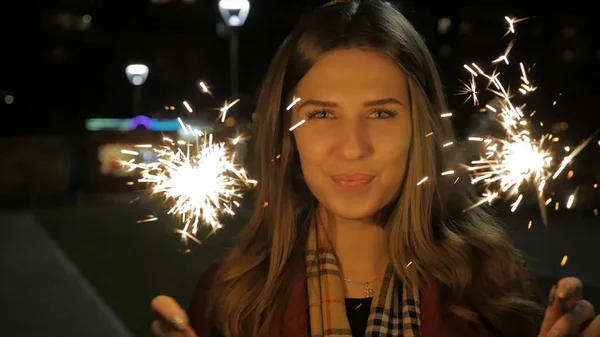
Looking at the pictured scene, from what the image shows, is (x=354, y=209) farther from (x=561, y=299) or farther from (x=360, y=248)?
(x=561, y=299)

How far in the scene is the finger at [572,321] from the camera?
1.75 meters

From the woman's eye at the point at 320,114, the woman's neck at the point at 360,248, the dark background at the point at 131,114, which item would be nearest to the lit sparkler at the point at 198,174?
the dark background at the point at 131,114

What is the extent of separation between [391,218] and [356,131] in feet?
1.21

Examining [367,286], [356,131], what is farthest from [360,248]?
[356,131]

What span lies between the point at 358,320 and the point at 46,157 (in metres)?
19.4

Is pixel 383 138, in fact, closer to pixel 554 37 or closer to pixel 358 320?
pixel 358 320

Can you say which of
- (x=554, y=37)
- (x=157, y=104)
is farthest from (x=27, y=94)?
(x=554, y=37)

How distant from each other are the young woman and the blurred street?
2.29 meters

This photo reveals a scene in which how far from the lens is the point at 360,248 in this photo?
7.55 ft

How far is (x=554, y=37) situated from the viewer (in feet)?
59.9

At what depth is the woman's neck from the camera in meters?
2.29

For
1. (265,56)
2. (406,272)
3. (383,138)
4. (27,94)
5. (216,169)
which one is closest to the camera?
(383,138)

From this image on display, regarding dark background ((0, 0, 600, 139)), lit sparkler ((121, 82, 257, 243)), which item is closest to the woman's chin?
lit sparkler ((121, 82, 257, 243))

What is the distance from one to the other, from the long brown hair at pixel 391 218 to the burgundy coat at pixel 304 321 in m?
0.03
